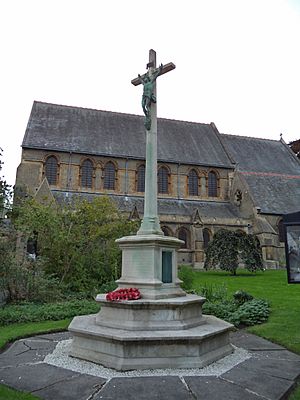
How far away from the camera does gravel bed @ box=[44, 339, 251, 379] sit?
4434 mm

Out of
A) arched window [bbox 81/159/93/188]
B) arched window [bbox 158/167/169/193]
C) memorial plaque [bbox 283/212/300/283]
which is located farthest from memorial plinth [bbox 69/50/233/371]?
arched window [bbox 158/167/169/193]

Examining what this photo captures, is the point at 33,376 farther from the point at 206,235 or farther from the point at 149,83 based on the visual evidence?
the point at 206,235

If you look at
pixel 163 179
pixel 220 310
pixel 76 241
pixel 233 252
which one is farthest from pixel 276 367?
pixel 163 179

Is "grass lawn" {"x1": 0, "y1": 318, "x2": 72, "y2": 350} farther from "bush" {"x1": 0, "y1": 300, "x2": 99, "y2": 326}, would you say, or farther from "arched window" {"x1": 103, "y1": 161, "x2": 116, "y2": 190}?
"arched window" {"x1": 103, "y1": 161, "x2": 116, "y2": 190}

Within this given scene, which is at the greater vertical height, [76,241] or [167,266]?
[76,241]

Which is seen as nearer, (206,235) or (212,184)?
(206,235)

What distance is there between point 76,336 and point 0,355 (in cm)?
129

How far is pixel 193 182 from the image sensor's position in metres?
29.5

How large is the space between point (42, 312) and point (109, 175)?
19409mm

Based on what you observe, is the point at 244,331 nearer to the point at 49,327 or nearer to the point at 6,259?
the point at 49,327

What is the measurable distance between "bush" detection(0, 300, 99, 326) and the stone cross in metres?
4.15

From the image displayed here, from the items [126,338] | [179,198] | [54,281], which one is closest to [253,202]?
[179,198]

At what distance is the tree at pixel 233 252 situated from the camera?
1998 cm

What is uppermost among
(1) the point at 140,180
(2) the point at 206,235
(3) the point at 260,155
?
(3) the point at 260,155
